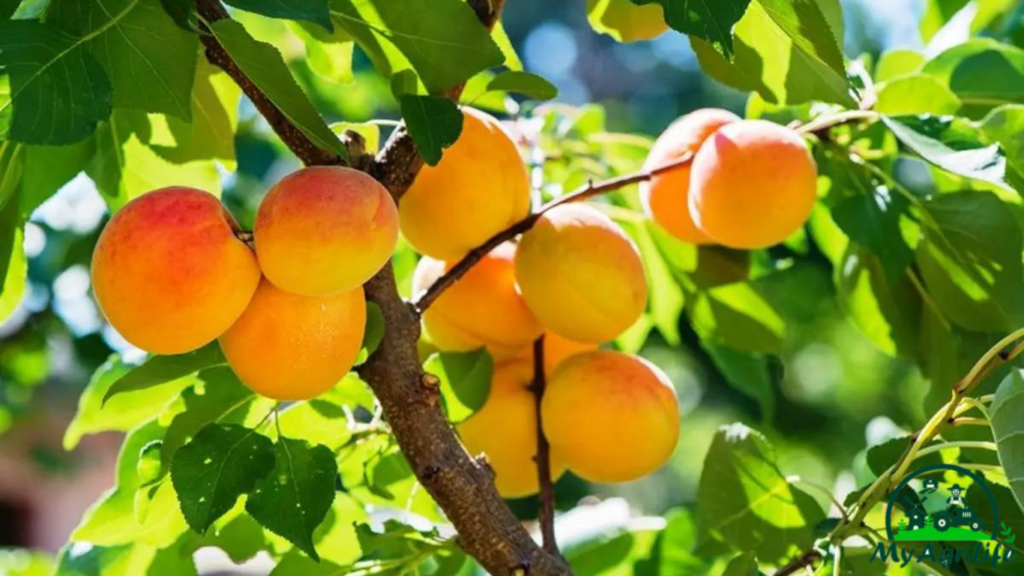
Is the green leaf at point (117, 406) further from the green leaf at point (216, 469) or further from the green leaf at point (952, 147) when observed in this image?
the green leaf at point (952, 147)

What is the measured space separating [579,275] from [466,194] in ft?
0.27

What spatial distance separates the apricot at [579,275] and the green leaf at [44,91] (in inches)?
11.4

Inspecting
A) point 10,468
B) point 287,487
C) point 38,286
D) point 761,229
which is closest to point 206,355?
point 287,487

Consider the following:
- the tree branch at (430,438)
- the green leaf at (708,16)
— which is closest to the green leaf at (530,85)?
the tree branch at (430,438)

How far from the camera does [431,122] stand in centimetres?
60

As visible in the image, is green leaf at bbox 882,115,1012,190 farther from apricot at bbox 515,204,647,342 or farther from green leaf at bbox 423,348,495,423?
green leaf at bbox 423,348,495,423

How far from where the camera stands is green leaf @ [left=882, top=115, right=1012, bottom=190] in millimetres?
695

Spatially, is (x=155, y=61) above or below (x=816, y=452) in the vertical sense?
above

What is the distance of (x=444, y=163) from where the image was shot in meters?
0.72

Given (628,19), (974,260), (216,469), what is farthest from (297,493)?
(974,260)

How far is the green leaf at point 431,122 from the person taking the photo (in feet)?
1.93

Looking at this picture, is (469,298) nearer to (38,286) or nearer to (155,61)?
(155,61)

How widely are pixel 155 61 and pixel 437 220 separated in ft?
0.66

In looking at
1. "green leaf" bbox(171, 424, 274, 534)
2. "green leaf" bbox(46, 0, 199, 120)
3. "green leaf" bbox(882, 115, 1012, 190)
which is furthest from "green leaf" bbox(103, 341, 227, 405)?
"green leaf" bbox(882, 115, 1012, 190)
